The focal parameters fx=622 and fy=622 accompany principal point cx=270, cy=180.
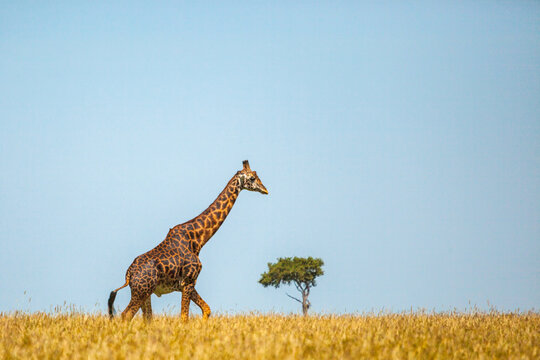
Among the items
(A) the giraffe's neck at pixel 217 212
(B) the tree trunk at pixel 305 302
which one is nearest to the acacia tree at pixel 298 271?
(B) the tree trunk at pixel 305 302

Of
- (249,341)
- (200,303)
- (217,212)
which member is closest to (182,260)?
(200,303)

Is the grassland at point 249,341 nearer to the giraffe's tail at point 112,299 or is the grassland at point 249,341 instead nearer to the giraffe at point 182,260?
the giraffe's tail at point 112,299

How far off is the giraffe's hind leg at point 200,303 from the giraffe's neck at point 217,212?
4.21ft

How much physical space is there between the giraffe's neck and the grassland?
92.3 inches


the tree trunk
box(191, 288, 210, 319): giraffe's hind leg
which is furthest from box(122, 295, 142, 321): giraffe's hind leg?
the tree trunk

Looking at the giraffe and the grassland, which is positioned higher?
the giraffe

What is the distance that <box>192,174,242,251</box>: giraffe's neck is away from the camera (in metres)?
16.0

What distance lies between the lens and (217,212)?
1633 cm

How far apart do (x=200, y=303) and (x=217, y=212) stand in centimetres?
250

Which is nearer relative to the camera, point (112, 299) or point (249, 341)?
point (249, 341)

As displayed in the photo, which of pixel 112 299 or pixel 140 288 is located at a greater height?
pixel 140 288

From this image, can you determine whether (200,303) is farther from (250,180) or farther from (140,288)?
(250,180)

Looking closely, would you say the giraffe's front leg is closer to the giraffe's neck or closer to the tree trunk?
the giraffe's neck

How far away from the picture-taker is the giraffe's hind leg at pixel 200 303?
14969 mm
